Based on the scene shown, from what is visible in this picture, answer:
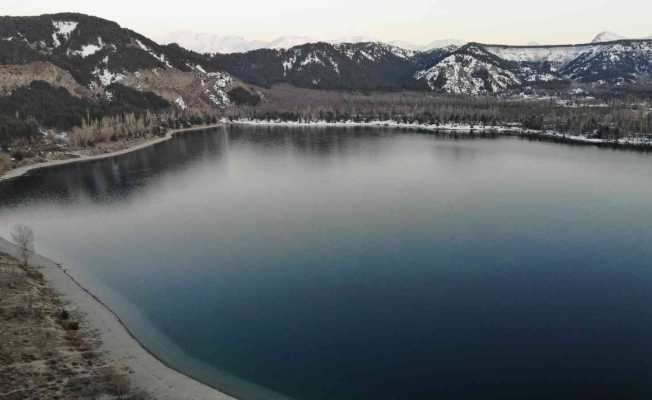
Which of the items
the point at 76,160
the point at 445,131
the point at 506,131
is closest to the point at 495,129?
the point at 506,131

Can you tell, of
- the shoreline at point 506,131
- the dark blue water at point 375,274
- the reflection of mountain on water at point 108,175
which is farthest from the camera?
the shoreline at point 506,131

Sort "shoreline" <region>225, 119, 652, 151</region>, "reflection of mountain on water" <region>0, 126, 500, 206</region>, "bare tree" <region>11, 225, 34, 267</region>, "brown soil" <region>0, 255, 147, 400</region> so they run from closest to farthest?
"brown soil" <region>0, 255, 147, 400</region> → "bare tree" <region>11, 225, 34, 267</region> → "reflection of mountain on water" <region>0, 126, 500, 206</region> → "shoreline" <region>225, 119, 652, 151</region>

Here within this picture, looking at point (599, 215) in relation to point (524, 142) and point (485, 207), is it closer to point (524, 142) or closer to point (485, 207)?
point (485, 207)

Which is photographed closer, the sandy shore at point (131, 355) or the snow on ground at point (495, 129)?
the sandy shore at point (131, 355)

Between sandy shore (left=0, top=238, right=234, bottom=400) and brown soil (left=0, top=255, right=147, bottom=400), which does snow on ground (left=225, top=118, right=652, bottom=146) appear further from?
brown soil (left=0, top=255, right=147, bottom=400)

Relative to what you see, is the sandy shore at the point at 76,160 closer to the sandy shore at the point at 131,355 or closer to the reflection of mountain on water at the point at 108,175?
the reflection of mountain on water at the point at 108,175

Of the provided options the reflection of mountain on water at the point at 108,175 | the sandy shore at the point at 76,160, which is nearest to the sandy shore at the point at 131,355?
the reflection of mountain on water at the point at 108,175

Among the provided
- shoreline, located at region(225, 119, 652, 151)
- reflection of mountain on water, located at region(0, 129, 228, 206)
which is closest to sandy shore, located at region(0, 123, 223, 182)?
reflection of mountain on water, located at region(0, 129, 228, 206)
